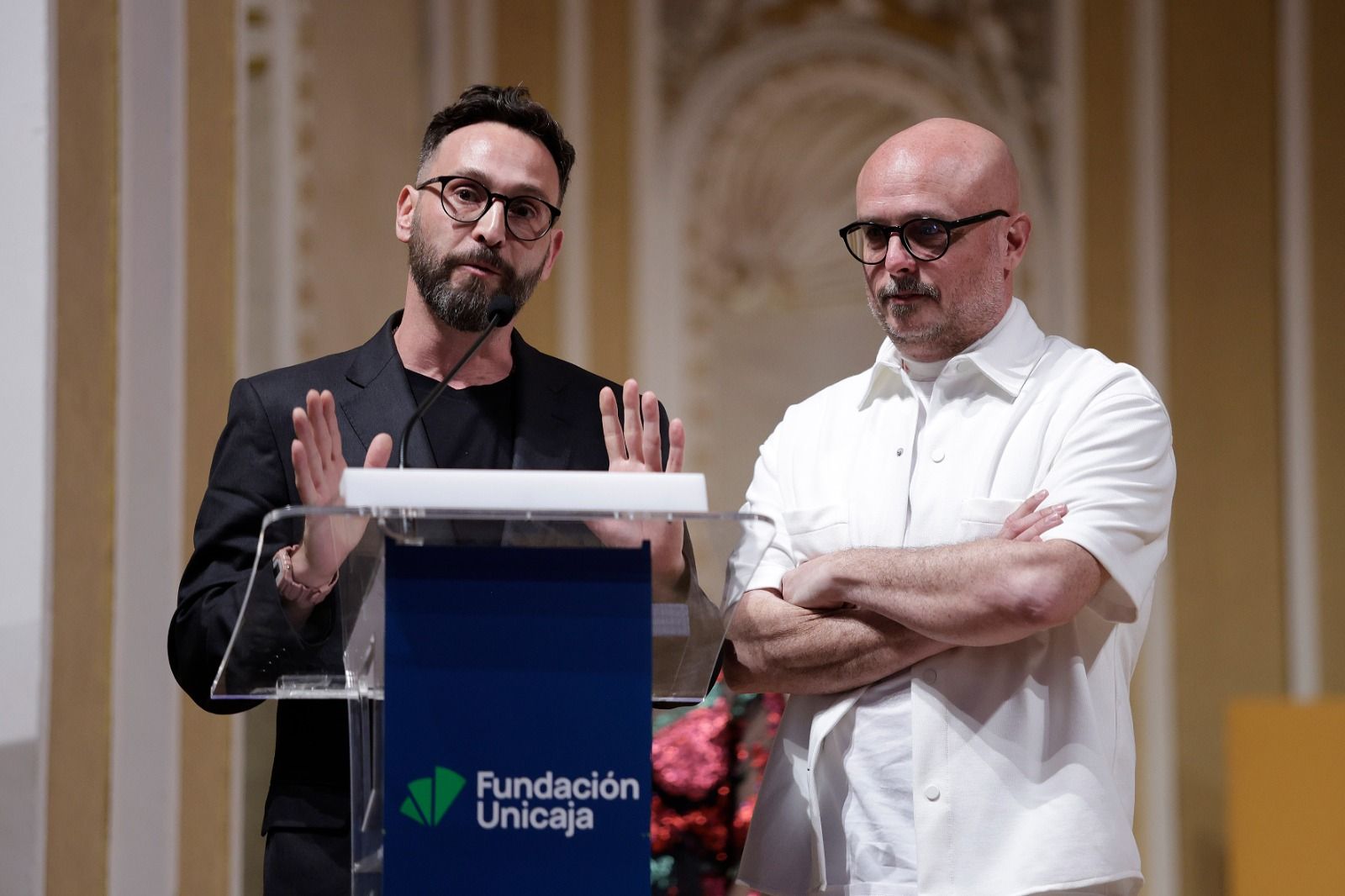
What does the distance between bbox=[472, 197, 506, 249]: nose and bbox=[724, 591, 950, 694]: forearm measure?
0.70 m

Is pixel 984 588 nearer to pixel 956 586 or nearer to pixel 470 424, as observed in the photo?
pixel 956 586

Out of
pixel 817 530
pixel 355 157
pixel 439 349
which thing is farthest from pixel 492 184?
pixel 355 157

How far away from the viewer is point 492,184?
240 centimetres

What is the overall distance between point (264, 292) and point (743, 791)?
2229 mm

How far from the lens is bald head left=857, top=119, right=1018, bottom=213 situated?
2.42m

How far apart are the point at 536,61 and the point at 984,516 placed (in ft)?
13.2

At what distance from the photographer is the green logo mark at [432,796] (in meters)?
1.71

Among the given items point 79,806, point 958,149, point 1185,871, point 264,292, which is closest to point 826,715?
point 958,149

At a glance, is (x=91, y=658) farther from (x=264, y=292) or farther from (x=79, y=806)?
(x=264, y=292)

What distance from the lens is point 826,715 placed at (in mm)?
2279

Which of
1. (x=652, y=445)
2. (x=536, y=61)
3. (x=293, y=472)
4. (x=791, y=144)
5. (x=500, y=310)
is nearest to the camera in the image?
(x=652, y=445)

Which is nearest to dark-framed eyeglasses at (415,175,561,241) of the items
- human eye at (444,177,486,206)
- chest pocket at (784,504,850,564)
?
human eye at (444,177,486,206)

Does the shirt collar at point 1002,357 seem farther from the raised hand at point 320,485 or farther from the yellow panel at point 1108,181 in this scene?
the yellow panel at point 1108,181

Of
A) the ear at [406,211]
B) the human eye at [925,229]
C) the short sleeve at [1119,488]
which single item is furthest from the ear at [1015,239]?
the ear at [406,211]
